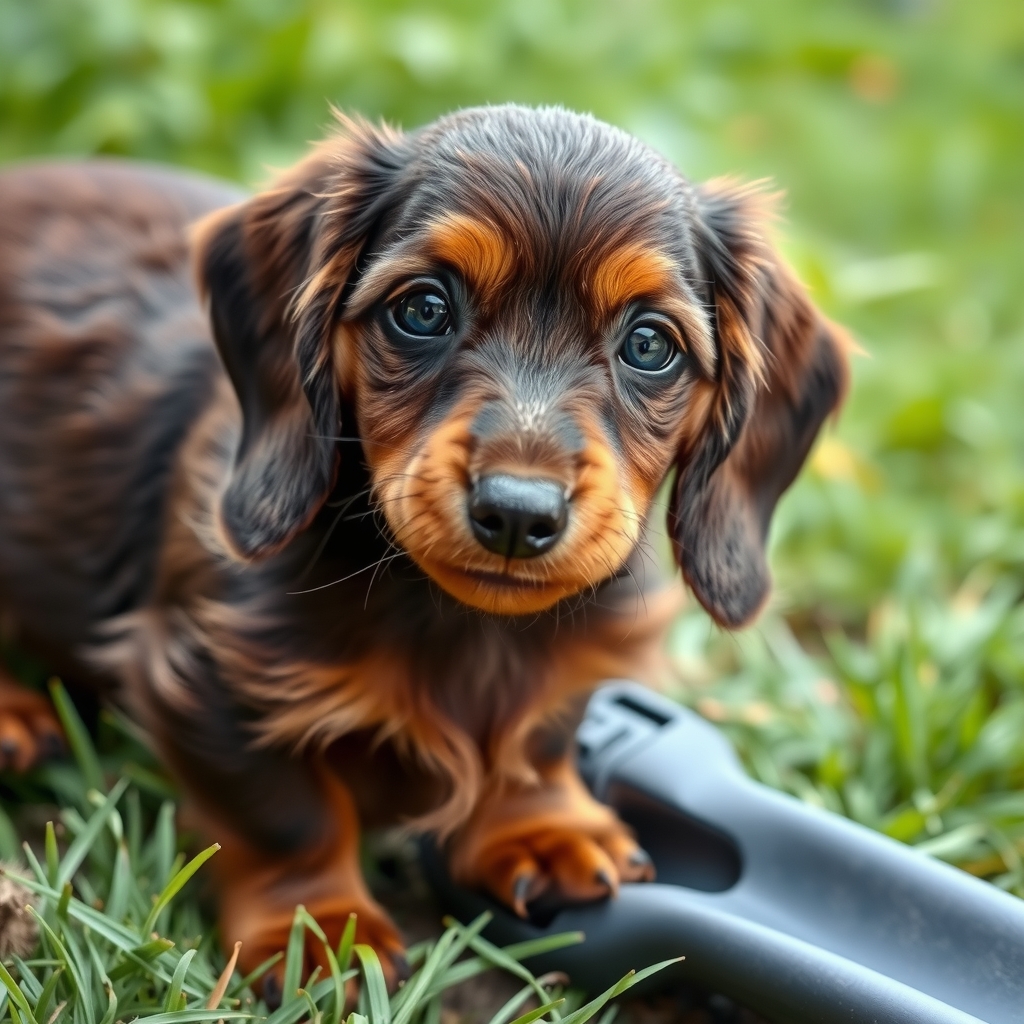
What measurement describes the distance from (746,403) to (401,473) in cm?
65

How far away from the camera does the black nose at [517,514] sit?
1.88m

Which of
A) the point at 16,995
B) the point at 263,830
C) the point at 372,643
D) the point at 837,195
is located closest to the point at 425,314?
the point at 372,643

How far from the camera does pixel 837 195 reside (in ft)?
17.9

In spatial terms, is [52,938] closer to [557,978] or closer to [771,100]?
[557,978]

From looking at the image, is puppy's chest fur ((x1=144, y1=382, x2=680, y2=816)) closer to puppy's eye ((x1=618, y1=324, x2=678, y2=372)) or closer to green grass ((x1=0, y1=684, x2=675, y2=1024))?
green grass ((x1=0, y1=684, x2=675, y2=1024))

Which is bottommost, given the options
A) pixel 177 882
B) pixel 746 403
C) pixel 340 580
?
pixel 177 882

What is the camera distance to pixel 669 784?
271 cm

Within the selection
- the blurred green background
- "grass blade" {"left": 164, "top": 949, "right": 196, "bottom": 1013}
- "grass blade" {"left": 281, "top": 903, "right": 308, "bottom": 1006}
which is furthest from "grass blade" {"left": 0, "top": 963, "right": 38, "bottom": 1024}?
the blurred green background

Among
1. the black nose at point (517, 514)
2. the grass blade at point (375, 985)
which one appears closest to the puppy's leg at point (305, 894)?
the grass blade at point (375, 985)

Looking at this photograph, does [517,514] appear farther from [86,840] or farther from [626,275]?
[86,840]

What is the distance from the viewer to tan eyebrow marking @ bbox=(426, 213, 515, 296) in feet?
6.68

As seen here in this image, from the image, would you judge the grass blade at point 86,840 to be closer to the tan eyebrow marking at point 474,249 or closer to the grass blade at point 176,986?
the grass blade at point 176,986

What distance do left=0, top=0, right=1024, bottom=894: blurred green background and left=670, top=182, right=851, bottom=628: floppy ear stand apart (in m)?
0.70

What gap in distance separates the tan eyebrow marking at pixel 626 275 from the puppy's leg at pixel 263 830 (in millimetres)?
A: 981
